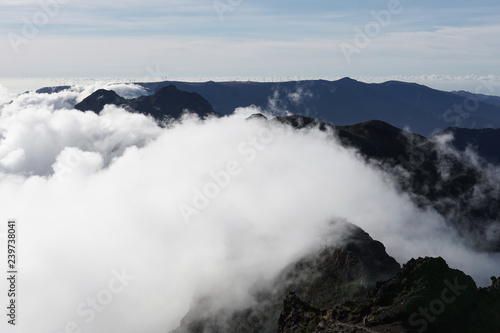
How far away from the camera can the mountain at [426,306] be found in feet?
234

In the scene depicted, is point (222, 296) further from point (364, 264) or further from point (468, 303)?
point (468, 303)

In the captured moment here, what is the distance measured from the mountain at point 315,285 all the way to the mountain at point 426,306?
68980mm

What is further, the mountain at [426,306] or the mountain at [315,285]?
the mountain at [315,285]

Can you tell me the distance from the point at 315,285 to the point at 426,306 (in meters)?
97.0

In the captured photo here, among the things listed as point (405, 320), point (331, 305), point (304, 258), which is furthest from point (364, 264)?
point (405, 320)

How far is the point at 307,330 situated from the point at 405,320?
21.8m

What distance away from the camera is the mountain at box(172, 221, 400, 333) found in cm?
15675

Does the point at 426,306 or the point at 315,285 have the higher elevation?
the point at 315,285

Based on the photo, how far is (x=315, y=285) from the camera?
167500 millimetres

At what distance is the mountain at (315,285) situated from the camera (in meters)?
157

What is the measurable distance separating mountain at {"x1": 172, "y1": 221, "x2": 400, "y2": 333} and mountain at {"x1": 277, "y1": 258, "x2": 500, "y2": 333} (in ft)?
226

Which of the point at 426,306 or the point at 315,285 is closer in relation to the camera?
the point at 426,306

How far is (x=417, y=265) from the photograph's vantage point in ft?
266

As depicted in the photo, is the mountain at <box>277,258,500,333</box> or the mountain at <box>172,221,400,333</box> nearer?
the mountain at <box>277,258,500,333</box>
